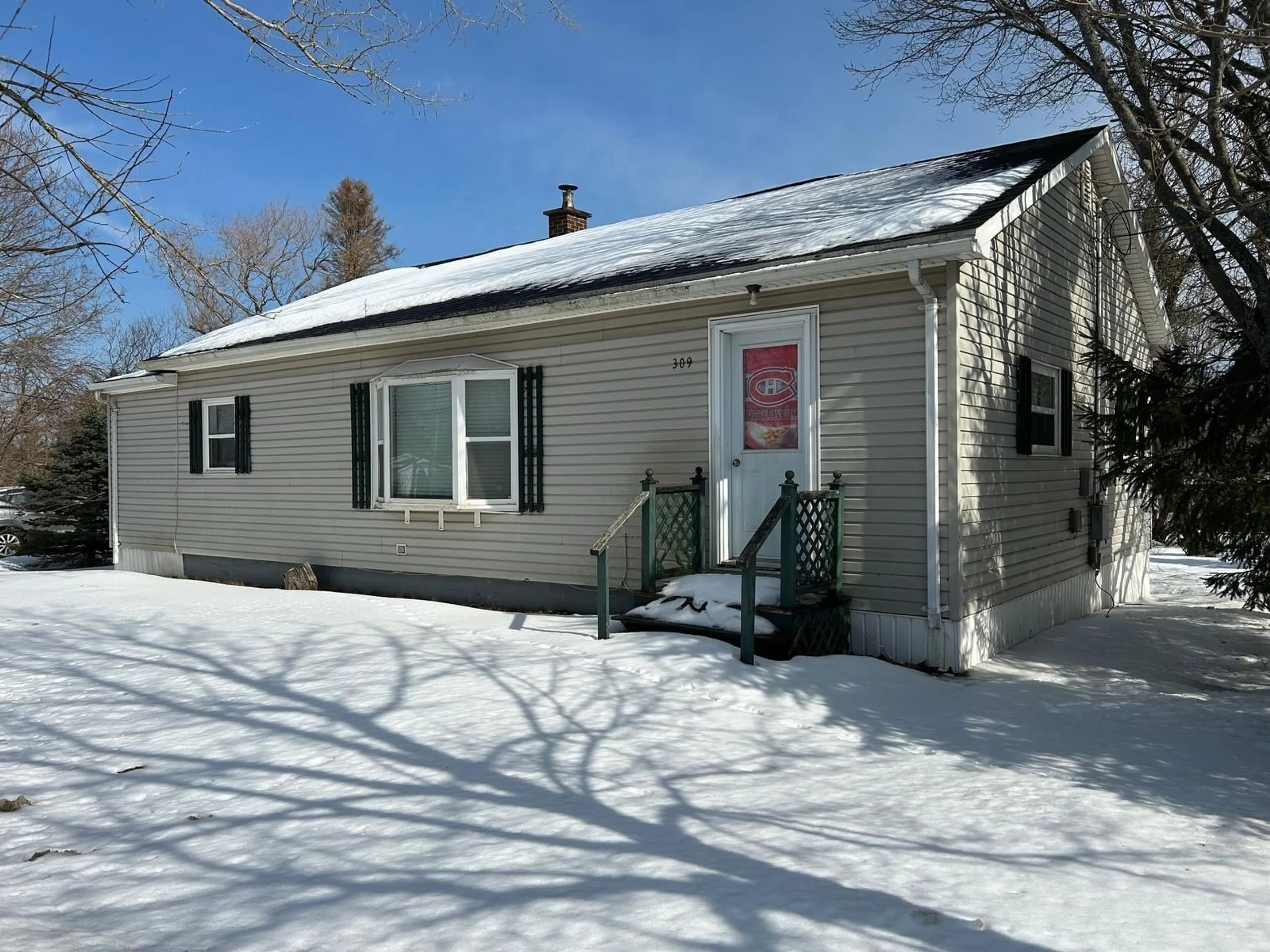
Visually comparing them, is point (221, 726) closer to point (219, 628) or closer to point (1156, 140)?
point (219, 628)

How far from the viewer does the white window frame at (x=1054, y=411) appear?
8742 millimetres

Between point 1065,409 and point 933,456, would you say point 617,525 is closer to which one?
point 933,456

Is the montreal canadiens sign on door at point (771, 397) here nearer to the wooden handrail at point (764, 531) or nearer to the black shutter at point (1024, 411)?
the wooden handrail at point (764, 531)

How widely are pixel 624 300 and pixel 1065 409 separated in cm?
477

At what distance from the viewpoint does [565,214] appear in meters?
16.1

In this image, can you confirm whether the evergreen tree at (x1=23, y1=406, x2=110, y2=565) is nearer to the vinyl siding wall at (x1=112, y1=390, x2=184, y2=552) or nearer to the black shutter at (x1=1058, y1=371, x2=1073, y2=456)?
the vinyl siding wall at (x1=112, y1=390, x2=184, y2=552)

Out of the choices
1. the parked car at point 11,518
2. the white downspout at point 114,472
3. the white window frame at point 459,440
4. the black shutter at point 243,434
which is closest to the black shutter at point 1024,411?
the white window frame at point 459,440

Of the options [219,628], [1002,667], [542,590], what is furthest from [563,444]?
[1002,667]

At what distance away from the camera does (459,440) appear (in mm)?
9578

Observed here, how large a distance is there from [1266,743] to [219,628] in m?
7.92

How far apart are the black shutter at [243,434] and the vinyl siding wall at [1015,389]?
9.06m

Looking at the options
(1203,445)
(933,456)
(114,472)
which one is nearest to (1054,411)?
(1203,445)

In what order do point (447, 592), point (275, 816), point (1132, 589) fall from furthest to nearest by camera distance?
point (1132, 589) → point (447, 592) → point (275, 816)

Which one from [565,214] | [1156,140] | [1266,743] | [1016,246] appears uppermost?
[565,214]
